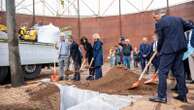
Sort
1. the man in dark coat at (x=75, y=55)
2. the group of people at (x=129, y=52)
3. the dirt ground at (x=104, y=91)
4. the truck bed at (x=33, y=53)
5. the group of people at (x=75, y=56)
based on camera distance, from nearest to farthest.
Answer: the dirt ground at (x=104, y=91) → the group of people at (x=75, y=56) → the man in dark coat at (x=75, y=55) → the truck bed at (x=33, y=53) → the group of people at (x=129, y=52)

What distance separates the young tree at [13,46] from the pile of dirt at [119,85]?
3141 millimetres

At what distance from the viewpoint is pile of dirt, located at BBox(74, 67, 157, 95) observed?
8.95 metres

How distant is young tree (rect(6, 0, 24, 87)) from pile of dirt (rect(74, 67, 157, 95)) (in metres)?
3.14

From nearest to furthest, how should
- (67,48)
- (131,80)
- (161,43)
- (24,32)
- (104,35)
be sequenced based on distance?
(161,43)
(131,80)
(67,48)
(24,32)
(104,35)

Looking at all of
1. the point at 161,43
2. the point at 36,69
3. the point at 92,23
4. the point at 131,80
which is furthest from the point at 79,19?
the point at 161,43

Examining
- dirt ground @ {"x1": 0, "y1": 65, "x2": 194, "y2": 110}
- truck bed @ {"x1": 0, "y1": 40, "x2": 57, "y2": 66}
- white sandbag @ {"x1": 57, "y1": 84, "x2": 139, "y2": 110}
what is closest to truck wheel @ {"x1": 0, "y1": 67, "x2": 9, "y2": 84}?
truck bed @ {"x1": 0, "y1": 40, "x2": 57, "y2": 66}

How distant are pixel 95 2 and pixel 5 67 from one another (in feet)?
70.4

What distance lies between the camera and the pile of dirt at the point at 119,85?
29.3 ft

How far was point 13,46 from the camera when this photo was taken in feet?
40.7

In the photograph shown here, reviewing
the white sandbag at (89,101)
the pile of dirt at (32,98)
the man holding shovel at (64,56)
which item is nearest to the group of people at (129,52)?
the man holding shovel at (64,56)

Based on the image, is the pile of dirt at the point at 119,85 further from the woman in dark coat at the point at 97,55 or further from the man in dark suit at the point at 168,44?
the woman in dark coat at the point at 97,55

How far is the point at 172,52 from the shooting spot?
23.6ft

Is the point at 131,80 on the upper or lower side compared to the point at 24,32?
lower

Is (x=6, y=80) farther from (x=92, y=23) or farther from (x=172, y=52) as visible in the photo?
(x=92, y=23)
